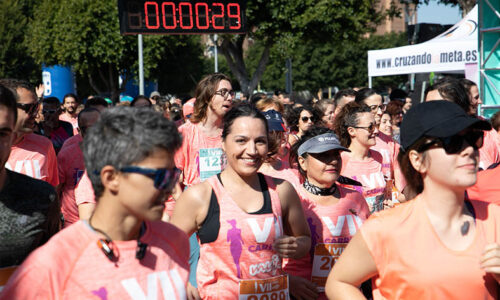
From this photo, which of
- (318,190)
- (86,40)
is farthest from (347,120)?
(86,40)

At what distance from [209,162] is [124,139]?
348 centimetres

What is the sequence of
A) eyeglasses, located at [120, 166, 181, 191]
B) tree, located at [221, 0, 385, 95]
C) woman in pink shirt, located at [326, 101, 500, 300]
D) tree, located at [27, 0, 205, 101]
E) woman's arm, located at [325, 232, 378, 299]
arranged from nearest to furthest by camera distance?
1. eyeglasses, located at [120, 166, 181, 191]
2. woman in pink shirt, located at [326, 101, 500, 300]
3. woman's arm, located at [325, 232, 378, 299]
4. tree, located at [221, 0, 385, 95]
5. tree, located at [27, 0, 205, 101]

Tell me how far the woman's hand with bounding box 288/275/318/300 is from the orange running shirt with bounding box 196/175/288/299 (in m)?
0.48

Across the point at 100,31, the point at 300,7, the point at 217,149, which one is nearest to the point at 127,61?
the point at 100,31

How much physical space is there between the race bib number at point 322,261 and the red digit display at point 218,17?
29.0ft

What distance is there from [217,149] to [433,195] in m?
3.30

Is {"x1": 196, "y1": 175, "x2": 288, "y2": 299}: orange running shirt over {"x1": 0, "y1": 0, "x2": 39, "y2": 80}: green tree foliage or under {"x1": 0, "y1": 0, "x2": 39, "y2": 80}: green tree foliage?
under

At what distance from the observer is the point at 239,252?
352 cm

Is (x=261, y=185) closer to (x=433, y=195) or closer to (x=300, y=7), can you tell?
(x=433, y=195)

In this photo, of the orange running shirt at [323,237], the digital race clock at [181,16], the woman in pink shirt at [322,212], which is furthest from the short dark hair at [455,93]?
the digital race clock at [181,16]

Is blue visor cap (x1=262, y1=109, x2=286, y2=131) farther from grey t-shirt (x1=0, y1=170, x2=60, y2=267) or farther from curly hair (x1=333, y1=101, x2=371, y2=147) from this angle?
grey t-shirt (x1=0, y1=170, x2=60, y2=267)

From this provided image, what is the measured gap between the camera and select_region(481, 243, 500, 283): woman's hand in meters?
2.42

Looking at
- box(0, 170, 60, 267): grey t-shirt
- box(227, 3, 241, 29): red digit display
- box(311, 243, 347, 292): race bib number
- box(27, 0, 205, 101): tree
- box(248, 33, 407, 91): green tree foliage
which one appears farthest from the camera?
box(248, 33, 407, 91): green tree foliage

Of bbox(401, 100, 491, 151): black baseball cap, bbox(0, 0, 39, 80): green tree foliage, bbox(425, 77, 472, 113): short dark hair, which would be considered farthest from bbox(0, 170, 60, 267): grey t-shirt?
bbox(0, 0, 39, 80): green tree foliage
